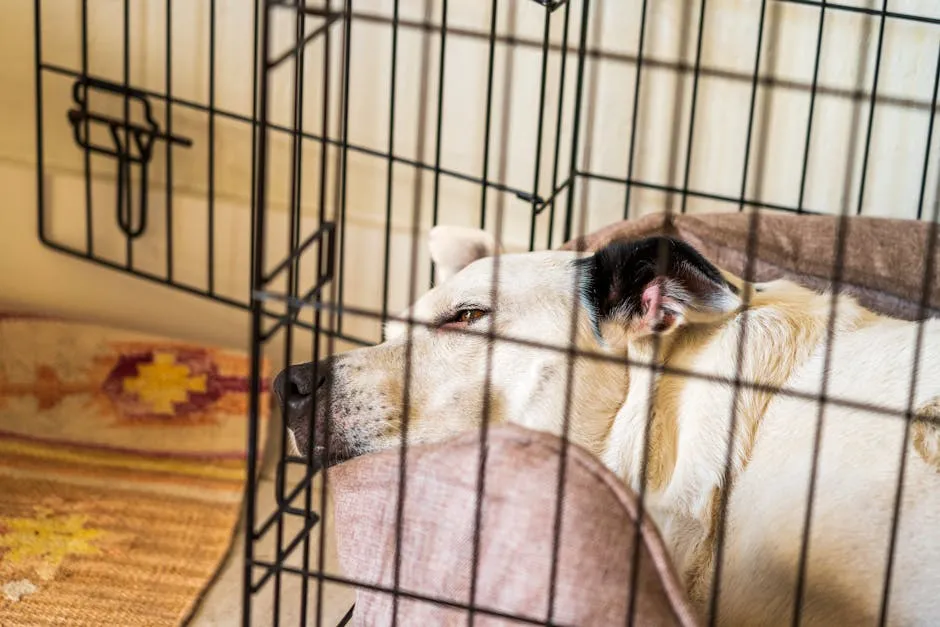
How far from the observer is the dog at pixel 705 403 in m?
1.64

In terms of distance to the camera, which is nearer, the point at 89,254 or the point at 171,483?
the point at 171,483

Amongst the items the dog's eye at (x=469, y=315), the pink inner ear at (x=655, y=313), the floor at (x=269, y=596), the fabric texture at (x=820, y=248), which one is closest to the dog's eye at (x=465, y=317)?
the dog's eye at (x=469, y=315)

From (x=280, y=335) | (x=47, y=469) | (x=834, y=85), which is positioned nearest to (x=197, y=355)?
(x=280, y=335)

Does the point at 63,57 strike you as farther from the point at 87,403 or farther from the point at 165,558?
the point at 165,558

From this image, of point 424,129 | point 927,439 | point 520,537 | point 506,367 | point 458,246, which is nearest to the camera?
point 520,537

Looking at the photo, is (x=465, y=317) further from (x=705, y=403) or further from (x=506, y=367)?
(x=705, y=403)

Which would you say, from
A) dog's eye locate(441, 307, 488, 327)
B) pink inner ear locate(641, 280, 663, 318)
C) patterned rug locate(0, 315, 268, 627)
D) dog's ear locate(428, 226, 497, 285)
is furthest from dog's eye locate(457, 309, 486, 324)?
patterned rug locate(0, 315, 268, 627)

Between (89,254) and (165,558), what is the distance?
2.32 ft

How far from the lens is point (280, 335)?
2746 mm

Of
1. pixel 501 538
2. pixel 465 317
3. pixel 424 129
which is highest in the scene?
pixel 424 129

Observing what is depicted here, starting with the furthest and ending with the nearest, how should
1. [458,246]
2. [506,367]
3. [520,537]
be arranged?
[458,246] → [506,367] → [520,537]

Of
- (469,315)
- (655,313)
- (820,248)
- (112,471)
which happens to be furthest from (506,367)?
(112,471)

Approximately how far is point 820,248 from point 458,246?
0.57 meters

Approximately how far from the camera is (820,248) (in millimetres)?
2182
